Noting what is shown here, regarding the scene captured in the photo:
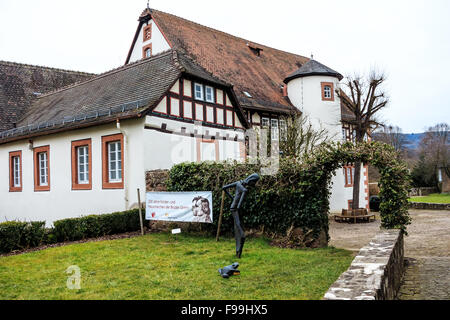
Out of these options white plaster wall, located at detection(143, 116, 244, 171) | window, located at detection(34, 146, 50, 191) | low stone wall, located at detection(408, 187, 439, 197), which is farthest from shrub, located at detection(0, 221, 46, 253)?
low stone wall, located at detection(408, 187, 439, 197)

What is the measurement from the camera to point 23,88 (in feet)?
82.1

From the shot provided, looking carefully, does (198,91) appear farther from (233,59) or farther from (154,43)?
(233,59)

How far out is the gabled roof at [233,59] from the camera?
2308 cm

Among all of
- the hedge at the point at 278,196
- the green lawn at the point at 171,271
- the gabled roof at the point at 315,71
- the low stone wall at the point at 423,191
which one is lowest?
the low stone wall at the point at 423,191

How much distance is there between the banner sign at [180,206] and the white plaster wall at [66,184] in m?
1.62

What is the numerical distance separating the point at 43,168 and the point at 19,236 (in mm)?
8258

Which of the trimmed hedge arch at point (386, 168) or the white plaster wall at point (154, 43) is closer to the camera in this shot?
the trimmed hedge arch at point (386, 168)

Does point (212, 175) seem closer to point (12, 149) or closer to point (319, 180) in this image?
point (319, 180)

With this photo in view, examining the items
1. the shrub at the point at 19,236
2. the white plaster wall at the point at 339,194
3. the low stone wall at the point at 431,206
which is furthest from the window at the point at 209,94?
the low stone wall at the point at 431,206

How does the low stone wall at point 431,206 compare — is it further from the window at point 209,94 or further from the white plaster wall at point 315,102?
the window at point 209,94

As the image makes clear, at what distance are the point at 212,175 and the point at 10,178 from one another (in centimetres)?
1274

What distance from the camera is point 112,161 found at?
15.2 m

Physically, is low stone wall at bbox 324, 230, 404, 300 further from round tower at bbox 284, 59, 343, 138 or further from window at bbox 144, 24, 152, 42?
window at bbox 144, 24, 152, 42
